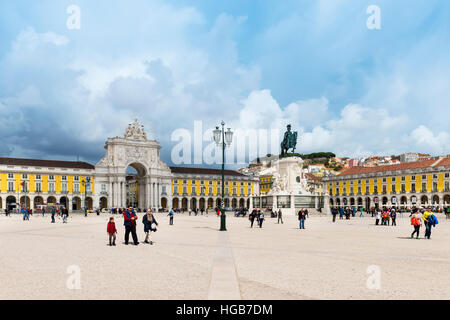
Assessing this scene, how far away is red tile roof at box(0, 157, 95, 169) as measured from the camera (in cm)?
7800

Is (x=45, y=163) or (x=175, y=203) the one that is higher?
(x=45, y=163)

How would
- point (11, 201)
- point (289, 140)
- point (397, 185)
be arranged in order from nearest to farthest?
point (289, 140) → point (11, 201) → point (397, 185)

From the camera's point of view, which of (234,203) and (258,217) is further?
(234,203)

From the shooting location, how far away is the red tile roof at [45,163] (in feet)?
256

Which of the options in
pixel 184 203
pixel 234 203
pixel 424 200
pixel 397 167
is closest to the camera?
pixel 424 200

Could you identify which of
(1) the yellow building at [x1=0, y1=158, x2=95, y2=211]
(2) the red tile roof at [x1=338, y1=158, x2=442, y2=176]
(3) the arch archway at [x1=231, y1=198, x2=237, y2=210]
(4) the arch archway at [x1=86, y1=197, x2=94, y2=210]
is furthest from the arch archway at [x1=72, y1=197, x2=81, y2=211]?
(2) the red tile roof at [x1=338, y1=158, x2=442, y2=176]

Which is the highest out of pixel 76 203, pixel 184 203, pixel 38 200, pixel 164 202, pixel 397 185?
pixel 397 185

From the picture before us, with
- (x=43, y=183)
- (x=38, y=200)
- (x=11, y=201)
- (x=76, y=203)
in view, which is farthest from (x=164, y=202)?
(x=11, y=201)

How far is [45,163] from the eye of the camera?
8138 cm

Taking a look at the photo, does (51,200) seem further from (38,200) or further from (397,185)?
(397,185)

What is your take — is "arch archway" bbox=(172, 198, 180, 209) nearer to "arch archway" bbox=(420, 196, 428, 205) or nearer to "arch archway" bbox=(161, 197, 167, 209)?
"arch archway" bbox=(161, 197, 167, 209)

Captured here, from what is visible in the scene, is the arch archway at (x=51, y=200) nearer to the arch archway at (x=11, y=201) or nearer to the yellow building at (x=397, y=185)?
the arch archway at (x=11, y=201)
